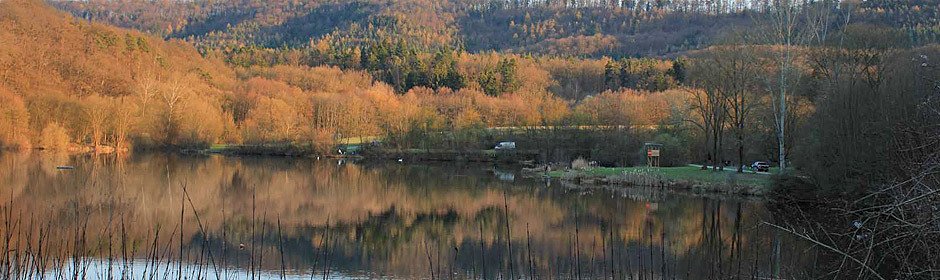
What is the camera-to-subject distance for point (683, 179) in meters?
29.0

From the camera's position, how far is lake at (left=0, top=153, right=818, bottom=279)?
37.8 ft

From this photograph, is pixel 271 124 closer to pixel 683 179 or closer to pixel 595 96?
pixel 595 96

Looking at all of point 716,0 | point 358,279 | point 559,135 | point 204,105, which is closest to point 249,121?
point 204,105

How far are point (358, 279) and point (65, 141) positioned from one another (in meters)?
41.9

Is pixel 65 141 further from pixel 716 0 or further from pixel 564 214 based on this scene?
pixel 716 0

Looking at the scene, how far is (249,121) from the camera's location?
2287 inches

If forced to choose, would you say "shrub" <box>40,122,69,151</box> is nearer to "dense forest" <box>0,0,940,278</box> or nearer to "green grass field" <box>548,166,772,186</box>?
"dense forest" <box>0,0,940,278</box>

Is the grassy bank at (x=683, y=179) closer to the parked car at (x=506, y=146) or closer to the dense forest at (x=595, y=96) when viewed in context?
the dense forest at (x=595, y=96)

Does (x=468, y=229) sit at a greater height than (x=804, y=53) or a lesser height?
lesser

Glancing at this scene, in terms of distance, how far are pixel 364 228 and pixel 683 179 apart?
1457cm

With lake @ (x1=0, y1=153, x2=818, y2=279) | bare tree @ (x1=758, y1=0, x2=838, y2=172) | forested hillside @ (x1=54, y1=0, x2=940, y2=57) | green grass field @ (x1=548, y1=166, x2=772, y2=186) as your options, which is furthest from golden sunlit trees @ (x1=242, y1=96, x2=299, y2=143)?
forested hillside @ (x1=54, y1=0, x2=940, y2=57)

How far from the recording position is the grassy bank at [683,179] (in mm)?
26094

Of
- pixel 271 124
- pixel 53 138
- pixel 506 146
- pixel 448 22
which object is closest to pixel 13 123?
pixel 53 138

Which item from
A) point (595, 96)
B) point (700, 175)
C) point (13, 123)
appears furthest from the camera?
point (595, 96)
